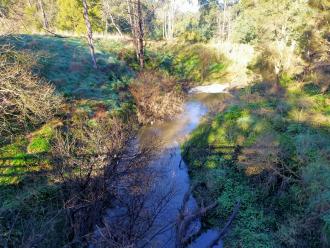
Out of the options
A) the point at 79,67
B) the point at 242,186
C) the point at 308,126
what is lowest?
the point at 242,186

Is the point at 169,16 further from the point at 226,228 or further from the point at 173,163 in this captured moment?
the point at 226,228

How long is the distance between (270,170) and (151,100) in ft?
29.2

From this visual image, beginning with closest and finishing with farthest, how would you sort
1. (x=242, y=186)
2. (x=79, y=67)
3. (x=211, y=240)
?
(x=211, y=240) < (x=242, y=186) < (x=79, y=67)

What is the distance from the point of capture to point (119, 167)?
33.0 feet

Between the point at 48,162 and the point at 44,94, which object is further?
the point at 44,94

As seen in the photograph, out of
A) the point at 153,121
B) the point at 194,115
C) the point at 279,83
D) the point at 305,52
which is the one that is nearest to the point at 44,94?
the point at 153,121

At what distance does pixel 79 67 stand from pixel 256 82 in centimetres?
1324

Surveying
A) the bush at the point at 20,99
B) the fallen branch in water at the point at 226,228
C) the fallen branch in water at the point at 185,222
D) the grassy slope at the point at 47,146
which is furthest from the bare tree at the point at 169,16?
the fallen branch in water at the point at 226,228

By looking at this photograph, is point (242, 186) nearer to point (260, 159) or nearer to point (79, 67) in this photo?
point (260, 159)

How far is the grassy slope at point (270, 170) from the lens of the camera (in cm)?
771

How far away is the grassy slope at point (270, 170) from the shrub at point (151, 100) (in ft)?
11.5

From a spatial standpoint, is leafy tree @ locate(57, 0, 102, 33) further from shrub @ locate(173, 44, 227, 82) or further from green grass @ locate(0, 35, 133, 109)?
shrub @ locate(173, 44, 227, 82)

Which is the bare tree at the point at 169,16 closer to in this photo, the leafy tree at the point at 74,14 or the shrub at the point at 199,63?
the shrub at the point at 199,63

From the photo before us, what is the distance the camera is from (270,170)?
9.36 meters
